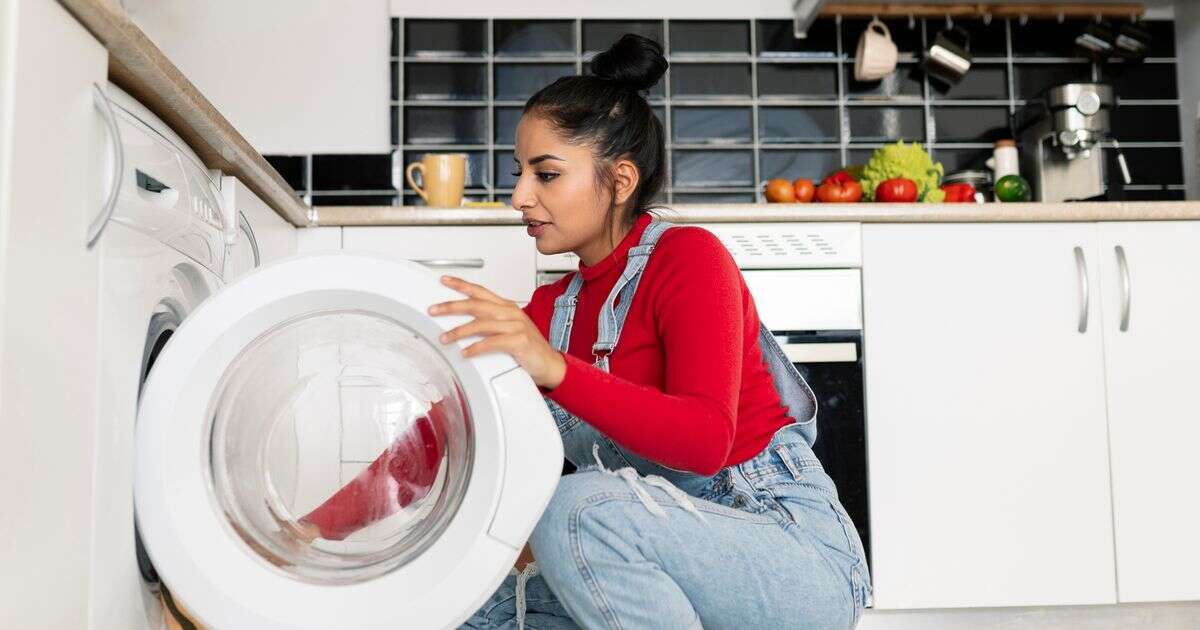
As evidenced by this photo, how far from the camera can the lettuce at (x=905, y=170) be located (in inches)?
95.0

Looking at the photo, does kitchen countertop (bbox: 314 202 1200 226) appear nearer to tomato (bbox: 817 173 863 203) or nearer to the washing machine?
tomato (bbox: 817 173 863 203)

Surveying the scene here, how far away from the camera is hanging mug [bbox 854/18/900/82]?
9.04 ft

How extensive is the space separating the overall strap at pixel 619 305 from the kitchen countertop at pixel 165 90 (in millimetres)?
534

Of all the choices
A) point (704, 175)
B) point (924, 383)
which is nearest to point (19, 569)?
point (924, 383)

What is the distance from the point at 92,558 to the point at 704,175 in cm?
212

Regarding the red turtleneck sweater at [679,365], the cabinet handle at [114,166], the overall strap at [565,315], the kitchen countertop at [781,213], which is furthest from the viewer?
the kitchen countertop at [781,213]

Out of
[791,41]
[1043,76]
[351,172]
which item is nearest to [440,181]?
[351,172]

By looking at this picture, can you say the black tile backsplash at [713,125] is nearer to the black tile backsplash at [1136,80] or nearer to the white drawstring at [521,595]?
the black tile backsplash at [1136,80]

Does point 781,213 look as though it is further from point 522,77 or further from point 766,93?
point 522,77

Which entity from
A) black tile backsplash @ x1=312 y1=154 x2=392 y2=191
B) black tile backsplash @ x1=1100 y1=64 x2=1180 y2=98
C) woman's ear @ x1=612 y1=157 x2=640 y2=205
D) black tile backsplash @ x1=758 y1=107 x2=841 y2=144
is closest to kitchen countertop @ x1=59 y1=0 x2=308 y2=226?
woman's ear @ x1=612 y1=157 x2=640 y2=205

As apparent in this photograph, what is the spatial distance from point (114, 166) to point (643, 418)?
55cm

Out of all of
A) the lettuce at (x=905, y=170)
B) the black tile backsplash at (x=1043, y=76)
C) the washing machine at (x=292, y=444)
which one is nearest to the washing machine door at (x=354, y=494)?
the washing machine at (x=292, y=444)

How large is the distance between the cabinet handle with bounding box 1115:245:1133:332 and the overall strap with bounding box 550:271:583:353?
54.7 inches

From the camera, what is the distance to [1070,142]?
2584mm
